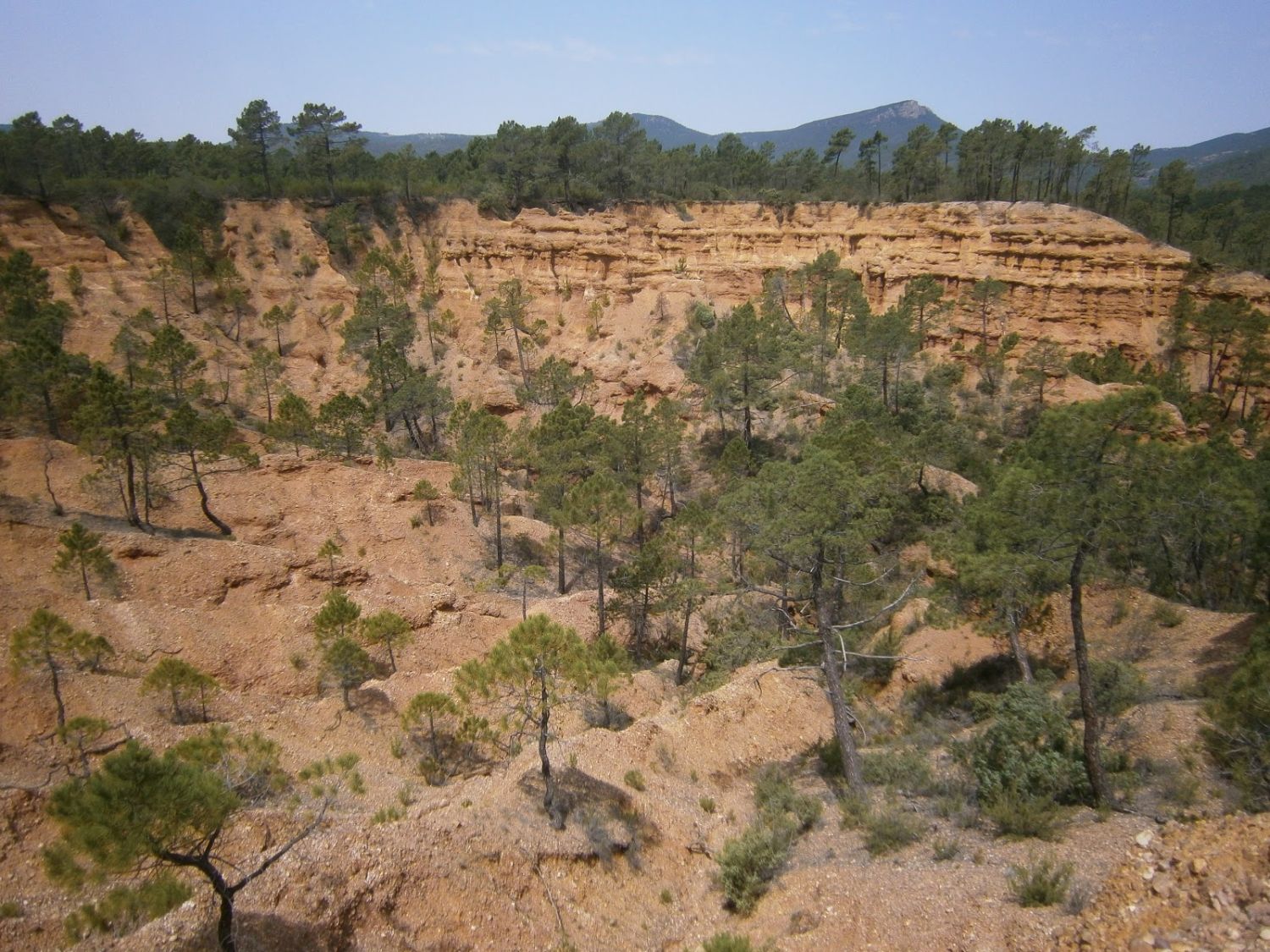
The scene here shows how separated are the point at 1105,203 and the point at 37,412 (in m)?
78.6

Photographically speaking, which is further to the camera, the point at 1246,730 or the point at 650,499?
the point at 650,499

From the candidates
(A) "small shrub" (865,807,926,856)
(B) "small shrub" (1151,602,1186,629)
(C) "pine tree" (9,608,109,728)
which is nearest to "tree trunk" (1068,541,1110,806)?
(A) "small shrub" (865,807,926,856)

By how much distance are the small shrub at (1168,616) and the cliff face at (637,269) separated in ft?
106

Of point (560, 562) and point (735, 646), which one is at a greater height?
point (735, 646)

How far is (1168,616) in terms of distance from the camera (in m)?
19.1

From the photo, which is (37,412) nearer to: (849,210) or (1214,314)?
(849,210)

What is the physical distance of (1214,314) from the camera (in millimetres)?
46031

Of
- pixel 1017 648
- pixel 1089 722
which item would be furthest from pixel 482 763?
pixel 1017 648

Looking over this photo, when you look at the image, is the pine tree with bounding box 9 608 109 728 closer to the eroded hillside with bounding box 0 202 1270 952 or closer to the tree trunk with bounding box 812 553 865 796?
the eroded hillside with bounding box 0 202 1270 952

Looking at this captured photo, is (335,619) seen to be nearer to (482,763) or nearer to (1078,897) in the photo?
(482,763)

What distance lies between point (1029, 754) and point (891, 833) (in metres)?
2.81

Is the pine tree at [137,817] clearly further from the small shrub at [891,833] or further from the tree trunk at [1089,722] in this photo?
the tree trunk at [1089,722]

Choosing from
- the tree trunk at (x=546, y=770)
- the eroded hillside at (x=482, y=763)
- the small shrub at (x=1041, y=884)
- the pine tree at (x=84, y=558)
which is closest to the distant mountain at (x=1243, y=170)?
the eroded hillside at (x=482, y=763)

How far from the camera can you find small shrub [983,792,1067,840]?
10.9 m
